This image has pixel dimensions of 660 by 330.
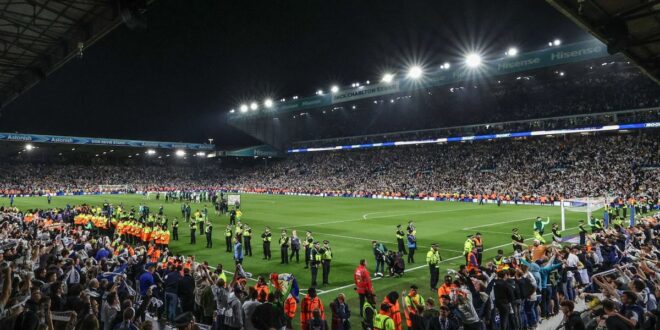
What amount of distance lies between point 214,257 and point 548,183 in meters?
40.9

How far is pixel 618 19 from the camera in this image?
25.5ft

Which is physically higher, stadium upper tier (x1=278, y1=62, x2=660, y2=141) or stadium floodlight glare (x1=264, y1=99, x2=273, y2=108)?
stadium floodlight glare (x1=264, y1=99, x2=273, y2=108)

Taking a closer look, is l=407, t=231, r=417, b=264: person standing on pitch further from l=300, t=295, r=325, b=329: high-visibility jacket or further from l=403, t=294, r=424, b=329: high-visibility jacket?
l=300, t=295, r=325, b=329: high-visibility jacket

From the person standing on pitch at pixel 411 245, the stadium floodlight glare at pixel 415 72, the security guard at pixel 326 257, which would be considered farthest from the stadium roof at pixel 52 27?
the stadium floodlight glare at pixel 415 72

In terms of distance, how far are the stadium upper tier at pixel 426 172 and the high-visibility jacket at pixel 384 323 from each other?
42.2 metres

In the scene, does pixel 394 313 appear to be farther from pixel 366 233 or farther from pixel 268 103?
pixel 268 103

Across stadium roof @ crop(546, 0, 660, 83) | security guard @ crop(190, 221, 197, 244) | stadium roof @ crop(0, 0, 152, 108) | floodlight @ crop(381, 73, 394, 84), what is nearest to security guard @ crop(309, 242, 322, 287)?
stadium roof @ crop(0, 0, 152, 108)

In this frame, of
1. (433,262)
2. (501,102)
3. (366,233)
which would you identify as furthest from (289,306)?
(501,102)

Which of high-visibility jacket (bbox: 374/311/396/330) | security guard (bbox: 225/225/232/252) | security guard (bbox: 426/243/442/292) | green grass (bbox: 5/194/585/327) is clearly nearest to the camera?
high-visibility jacket (bbox: 374/311/396/330)

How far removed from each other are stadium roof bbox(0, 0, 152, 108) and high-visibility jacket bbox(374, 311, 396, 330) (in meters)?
6.94

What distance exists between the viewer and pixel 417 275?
16.1 m

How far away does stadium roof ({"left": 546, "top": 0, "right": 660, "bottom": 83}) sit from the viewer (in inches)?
288

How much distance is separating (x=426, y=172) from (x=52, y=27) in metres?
55.6

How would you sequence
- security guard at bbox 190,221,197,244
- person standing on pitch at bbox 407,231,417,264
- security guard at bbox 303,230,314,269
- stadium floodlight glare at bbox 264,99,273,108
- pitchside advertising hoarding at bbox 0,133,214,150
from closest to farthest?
security guard at bbox 303,230,314,269, person standing on pitch at bbox 407,231,417,264, security guard at bbox 190,221,197,244, pitchside advertising hoarding at bbox 0,133,214,150, stadium floodlight glare at bbox 264,99,273,108
